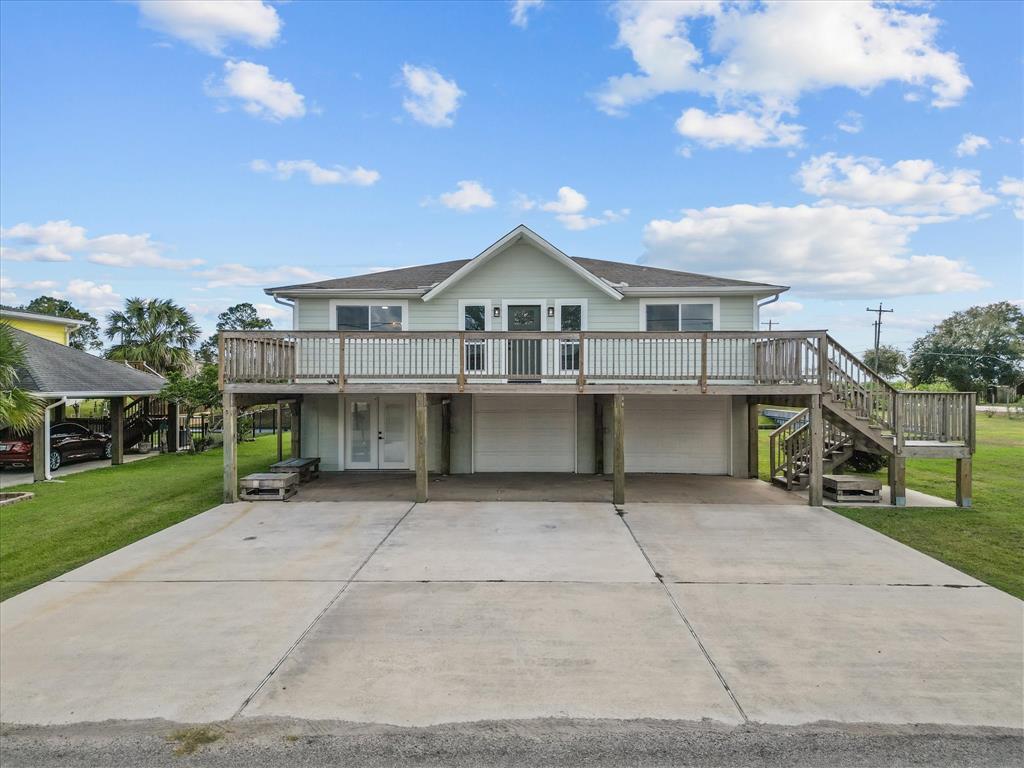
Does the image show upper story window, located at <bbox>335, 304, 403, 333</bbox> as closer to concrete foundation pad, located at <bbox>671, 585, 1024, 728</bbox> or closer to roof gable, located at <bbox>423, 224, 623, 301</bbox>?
roof gable, located at <bbox>423, 224, 623, 301</bbox>

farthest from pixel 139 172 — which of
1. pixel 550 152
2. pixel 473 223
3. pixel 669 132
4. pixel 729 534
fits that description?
pixel 729 534

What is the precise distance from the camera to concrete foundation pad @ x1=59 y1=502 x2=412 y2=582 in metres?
6.40

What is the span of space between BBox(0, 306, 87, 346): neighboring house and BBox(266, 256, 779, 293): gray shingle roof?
12547 mm

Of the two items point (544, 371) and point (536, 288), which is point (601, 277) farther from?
point (544, 371)

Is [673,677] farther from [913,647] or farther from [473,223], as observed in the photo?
[473,223]

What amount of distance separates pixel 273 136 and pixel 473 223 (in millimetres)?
10756

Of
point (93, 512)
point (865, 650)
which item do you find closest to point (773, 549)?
Answer: point (865, 650)

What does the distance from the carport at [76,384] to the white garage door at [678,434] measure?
1455 centimetres

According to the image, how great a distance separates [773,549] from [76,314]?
69611mm

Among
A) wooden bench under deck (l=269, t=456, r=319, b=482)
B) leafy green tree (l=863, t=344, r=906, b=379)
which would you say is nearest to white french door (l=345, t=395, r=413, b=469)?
wooden bench under deck (l=269, t=456, r=319, b=482)

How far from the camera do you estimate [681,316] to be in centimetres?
A: 1302

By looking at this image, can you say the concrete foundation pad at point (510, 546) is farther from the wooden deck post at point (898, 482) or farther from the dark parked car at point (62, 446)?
the dark parked car at point (62, 446)

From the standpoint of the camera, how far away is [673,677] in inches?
158

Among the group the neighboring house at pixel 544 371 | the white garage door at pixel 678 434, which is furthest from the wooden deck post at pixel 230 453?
the white garage door at pixel 678 434
